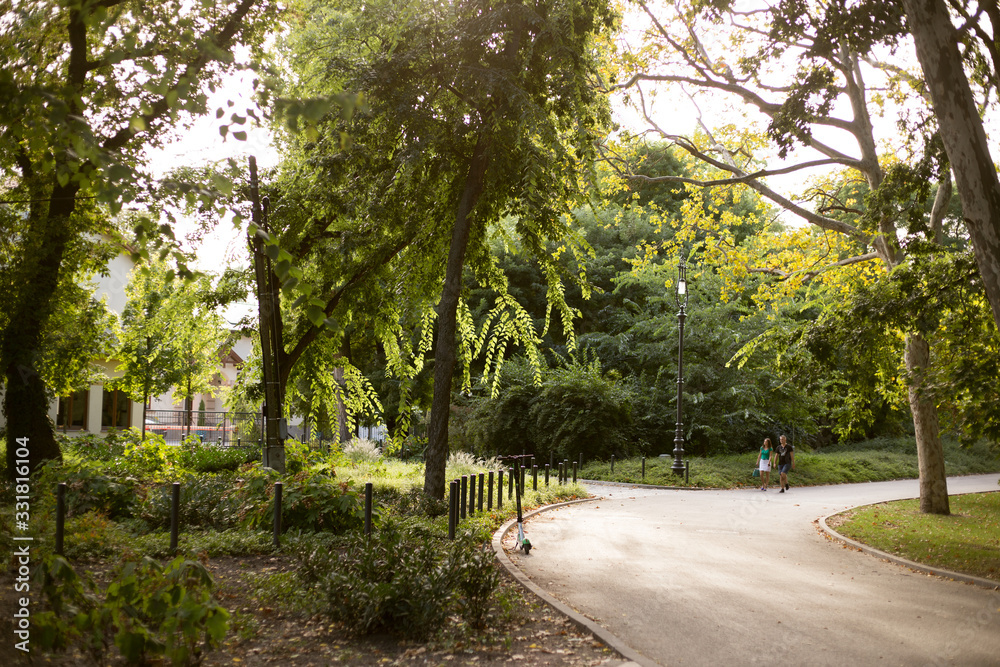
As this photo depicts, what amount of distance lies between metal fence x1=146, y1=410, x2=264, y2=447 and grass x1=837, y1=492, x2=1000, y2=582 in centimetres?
2372

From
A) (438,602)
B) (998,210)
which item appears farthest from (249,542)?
(998,210)

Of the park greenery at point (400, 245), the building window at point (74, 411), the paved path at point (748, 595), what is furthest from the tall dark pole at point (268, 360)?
the building window at point (74, 411)

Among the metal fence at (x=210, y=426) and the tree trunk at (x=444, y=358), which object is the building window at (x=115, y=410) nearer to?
the metal fence at (x=210, y=426)

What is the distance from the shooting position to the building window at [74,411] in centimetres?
3180

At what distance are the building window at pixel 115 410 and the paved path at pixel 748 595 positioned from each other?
29.1 metres

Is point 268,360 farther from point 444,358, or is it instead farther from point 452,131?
point 452,131

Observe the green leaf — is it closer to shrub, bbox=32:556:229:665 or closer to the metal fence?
shrub, bbox=32:556:229:665

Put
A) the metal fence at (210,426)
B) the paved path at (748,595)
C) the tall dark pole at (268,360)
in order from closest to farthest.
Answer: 1. the paved path at (748,595)
2. the tall dark pole at (268,360)
3. the metal fence at (210,426)

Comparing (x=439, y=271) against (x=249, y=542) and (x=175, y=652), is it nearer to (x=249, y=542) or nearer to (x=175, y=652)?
(x=249, y=542)

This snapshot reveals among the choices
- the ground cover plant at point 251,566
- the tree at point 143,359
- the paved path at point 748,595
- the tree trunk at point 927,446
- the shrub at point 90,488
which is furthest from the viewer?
the tree at point 143,359

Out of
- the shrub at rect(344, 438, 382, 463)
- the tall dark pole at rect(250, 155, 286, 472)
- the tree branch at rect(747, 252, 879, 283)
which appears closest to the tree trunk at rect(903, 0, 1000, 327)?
the tree branch at rect(747, 252, 879, 283)

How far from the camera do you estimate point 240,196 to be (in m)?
13.0

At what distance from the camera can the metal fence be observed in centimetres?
3238

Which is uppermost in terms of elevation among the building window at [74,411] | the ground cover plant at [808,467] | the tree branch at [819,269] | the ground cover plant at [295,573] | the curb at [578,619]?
the tree branch at [819,269]
